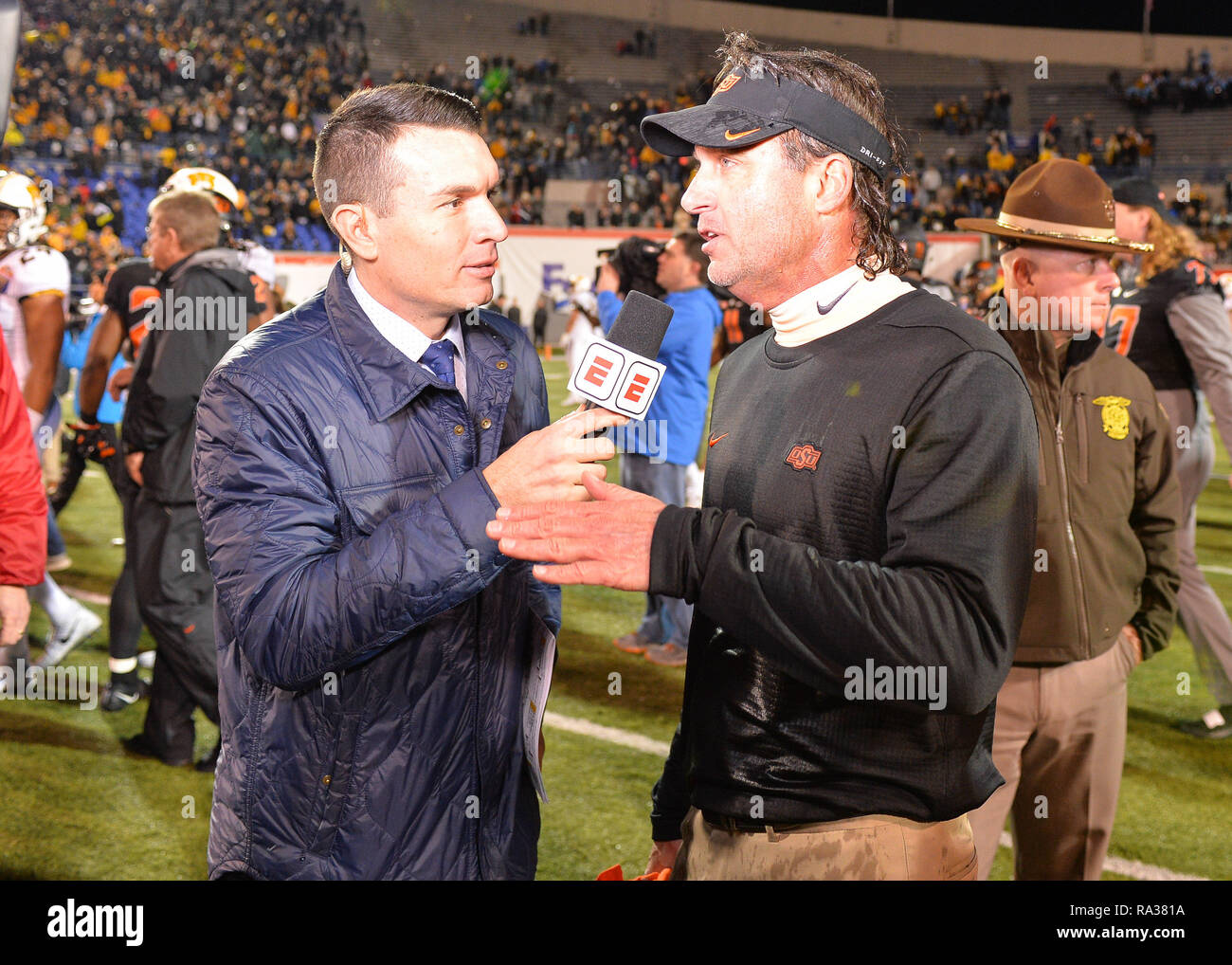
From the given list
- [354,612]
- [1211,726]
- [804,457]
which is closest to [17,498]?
[354,612]

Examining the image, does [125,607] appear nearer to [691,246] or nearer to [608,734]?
[608,734]

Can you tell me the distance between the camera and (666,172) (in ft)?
104

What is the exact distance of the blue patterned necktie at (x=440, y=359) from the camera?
2051 mm

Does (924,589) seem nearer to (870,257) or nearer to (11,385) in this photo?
(870,257)

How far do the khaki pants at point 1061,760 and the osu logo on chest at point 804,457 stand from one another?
1.30 m

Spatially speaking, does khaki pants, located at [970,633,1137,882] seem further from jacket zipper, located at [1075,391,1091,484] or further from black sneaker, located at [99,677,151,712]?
black sneaker, located at [99,677,151,712]

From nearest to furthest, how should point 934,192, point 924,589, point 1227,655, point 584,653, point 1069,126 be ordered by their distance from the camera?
point 924,589 → point 1227,655 → point 584,653 → point 934,192 → point 1069,126

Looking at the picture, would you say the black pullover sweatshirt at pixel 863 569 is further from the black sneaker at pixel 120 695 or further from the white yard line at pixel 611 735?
the black sneaker at pixel 120 695

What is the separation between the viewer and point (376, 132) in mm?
1969

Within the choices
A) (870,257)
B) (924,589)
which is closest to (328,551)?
(924,589)

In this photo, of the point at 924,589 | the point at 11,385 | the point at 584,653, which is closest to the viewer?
the point at 924,589

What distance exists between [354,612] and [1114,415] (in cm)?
207

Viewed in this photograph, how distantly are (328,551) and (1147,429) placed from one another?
220cm

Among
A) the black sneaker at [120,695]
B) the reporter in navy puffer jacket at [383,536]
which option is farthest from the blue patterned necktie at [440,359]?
the black sneaker at [120,695]
